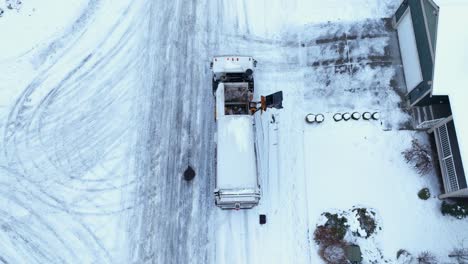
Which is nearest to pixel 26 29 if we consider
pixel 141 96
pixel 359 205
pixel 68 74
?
pixel 68 74

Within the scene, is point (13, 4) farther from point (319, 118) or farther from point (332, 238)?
point (332, 238)

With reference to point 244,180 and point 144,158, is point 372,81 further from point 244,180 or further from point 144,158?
point 144,158

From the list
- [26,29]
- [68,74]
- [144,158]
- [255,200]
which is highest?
[26,29]

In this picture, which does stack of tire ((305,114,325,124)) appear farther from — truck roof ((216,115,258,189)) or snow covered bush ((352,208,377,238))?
snow covered bush ((352,208,377,238))

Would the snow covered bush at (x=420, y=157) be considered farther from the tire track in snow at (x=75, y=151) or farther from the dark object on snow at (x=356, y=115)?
the tire track in snow at (x=75, y=151)

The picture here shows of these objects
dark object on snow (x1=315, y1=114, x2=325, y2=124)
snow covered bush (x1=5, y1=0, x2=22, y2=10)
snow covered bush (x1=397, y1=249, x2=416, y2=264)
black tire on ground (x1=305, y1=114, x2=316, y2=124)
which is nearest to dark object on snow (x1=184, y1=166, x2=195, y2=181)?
black tire on ground (x1=305, y1=114, x2=316, y2=124)

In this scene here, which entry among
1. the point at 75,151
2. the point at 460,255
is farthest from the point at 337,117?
the point at 75,151

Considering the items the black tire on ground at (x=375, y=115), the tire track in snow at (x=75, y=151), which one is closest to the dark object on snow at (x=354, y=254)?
the black tire on ground at (x=375, y=115)
